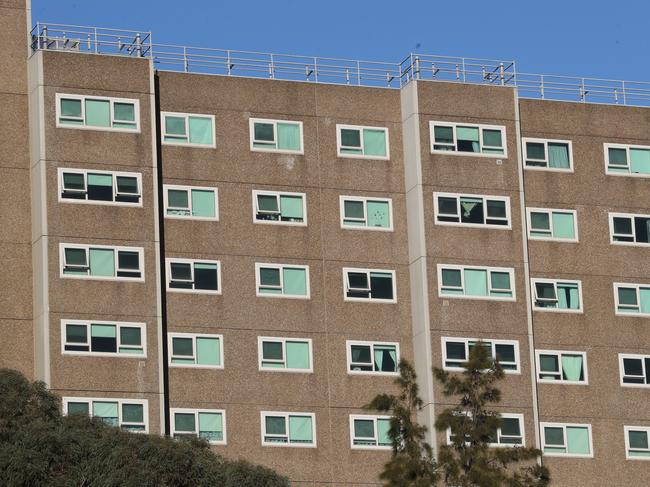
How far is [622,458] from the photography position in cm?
7738

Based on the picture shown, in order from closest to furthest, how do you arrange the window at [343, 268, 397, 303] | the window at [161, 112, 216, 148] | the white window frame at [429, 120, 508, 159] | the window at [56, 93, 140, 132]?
the window at [56, 93, 140, 132] → the window at [161, 112, 216, 148] → the window at [343, 268, 397, 303] → the white window frame at [429, 120, 508, 159]

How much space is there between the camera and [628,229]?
8006 centimetres

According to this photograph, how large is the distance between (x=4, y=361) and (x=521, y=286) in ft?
65.6

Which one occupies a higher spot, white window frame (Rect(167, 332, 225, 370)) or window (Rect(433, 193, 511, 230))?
window (Rect(433, 193, 511, 230))

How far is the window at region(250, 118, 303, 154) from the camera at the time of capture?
76.6m

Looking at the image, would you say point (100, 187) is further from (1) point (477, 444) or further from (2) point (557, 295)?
(1) point (477, 444)

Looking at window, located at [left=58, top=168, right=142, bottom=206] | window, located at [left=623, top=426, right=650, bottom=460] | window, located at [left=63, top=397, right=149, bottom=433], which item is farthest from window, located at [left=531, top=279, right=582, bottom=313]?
window, located at [left=63, top=397, right=149, bottom=433]

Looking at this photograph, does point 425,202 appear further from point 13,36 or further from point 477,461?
point 477,461

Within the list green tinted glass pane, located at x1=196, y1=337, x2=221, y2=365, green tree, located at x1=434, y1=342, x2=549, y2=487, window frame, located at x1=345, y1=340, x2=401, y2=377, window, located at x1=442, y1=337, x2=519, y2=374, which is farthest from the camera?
window, located at x1=442, y1=337, x2=519, y2=374

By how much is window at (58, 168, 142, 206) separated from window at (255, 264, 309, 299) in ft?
17.7

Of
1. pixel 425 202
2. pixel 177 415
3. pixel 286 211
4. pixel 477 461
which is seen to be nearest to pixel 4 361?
pixel 177 415

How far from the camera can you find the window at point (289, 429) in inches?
2901

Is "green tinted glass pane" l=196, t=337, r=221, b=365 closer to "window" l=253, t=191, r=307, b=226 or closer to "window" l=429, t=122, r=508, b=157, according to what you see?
"window" l=253, t=191, r=307, b=226

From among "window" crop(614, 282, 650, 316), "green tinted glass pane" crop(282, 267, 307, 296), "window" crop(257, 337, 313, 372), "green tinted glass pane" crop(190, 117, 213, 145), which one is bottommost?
"window" crop(257, 337, 313, 372)
